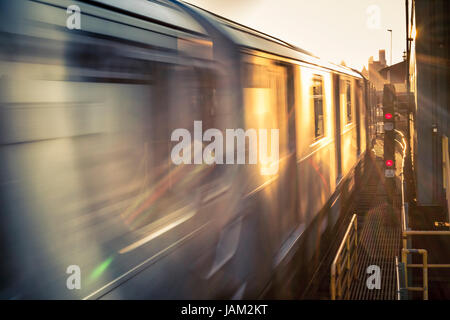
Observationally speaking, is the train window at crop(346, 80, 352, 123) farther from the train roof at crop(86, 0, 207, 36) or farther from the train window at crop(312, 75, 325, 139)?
the train roof at crop(86, 0, 207, 36)

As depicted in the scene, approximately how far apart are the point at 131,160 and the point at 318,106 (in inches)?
177

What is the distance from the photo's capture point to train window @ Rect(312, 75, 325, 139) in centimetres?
655

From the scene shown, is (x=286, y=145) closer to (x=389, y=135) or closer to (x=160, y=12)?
(x=160, y=12)

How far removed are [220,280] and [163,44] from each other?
62.3 inches

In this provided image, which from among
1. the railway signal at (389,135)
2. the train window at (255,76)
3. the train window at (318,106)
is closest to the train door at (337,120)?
the train window at (318,106)

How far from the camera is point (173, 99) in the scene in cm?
314

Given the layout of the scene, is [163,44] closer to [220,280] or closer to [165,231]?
[165,231]

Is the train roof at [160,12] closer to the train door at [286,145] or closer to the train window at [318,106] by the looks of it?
the train door at [286,145]

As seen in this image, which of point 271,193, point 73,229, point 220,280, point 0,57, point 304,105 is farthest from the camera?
point 304,105

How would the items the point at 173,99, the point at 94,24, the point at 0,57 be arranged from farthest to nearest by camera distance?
the point at 173,99 → the point at 94,24 → the point at 0,57

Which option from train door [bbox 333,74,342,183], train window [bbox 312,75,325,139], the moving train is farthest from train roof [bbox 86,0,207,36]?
train door [bbox 333,74,342,183]

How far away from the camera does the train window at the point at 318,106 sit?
258 inches

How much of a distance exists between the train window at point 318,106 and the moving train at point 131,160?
164 cm
